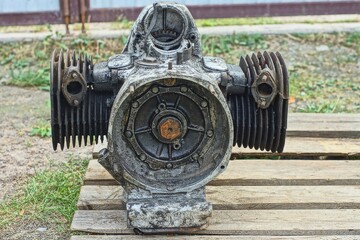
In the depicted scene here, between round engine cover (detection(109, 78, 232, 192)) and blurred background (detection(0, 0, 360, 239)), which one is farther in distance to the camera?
blurred background (detection(0, 0, 360, 239))

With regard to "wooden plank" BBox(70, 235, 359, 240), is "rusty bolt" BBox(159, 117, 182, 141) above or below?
above

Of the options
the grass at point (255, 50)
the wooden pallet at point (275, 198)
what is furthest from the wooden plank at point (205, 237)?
the grass at point (255, 50)

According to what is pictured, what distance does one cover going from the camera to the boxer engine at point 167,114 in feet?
9.08

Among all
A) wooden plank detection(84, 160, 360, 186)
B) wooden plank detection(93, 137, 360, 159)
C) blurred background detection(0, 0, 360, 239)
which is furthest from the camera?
blurred background detection(0, 0, 360, 239)

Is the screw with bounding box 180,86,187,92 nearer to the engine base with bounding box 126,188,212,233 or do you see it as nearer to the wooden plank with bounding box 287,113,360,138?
the engine base with bounding box 126,188,212,233

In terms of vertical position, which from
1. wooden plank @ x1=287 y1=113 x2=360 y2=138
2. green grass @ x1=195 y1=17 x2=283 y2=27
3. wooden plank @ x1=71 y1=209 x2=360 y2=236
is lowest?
wooden plank @ x1=71 y1=209 x2=360 y2=236

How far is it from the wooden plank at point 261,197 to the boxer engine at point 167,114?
0.75 ft

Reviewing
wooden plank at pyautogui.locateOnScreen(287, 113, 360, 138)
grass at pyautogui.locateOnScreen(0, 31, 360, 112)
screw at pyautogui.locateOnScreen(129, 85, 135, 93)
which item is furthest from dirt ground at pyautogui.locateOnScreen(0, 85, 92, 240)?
wooden plank at pyautogui.locateOnScreen(287, 113, 360, 138)

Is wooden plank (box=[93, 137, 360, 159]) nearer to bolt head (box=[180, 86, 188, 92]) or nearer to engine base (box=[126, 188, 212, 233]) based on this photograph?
engine base (box=[126, 188, 212, 233])

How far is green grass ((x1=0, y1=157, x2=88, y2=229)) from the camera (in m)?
3.11

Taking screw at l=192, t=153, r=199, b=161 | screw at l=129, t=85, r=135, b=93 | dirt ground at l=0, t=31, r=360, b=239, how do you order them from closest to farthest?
1. screw at l=129, t=85, r=135, b=93
2. screw at l=192, t=153, r=199, b=161
3. dirt ground at l=0, t=31, r=360, b=239

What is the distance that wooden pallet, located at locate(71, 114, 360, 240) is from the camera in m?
2.88

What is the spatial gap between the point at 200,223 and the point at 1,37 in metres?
3.36

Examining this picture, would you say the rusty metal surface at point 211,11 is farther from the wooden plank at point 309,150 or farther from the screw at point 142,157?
the screw at point 142,157
